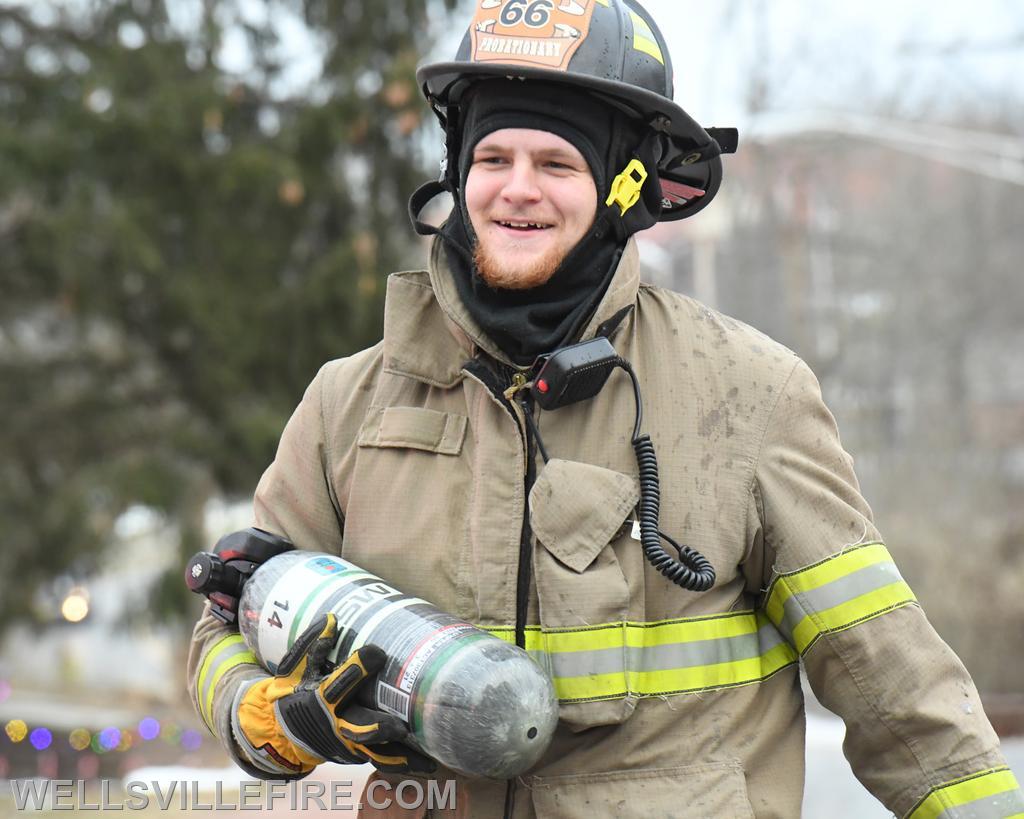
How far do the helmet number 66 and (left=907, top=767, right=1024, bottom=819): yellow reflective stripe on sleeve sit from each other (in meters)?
1.71

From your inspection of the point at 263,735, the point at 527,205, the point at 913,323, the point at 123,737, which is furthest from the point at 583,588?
the point at 913,323

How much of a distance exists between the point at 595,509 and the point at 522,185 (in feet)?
2.25

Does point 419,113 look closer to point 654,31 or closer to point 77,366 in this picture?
point 77,366

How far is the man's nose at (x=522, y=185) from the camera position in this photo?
8.98 ft

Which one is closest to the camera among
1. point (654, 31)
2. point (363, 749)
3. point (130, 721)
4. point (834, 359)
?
point (363, 749)

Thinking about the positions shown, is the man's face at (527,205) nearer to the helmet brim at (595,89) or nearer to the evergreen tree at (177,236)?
the helmet brim at (595,89)

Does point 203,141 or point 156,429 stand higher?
point 203,141

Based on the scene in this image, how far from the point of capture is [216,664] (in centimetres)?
285

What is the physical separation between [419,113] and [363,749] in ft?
30.8

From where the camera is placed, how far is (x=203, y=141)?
1119 centimetres

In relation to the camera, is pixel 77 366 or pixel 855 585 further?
pixel 77 366

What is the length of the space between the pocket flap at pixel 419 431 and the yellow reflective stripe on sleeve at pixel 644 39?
0.89m

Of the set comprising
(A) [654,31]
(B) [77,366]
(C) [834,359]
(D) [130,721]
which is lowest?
(D) [130,721]

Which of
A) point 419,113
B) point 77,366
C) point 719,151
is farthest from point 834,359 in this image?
point 719,151
